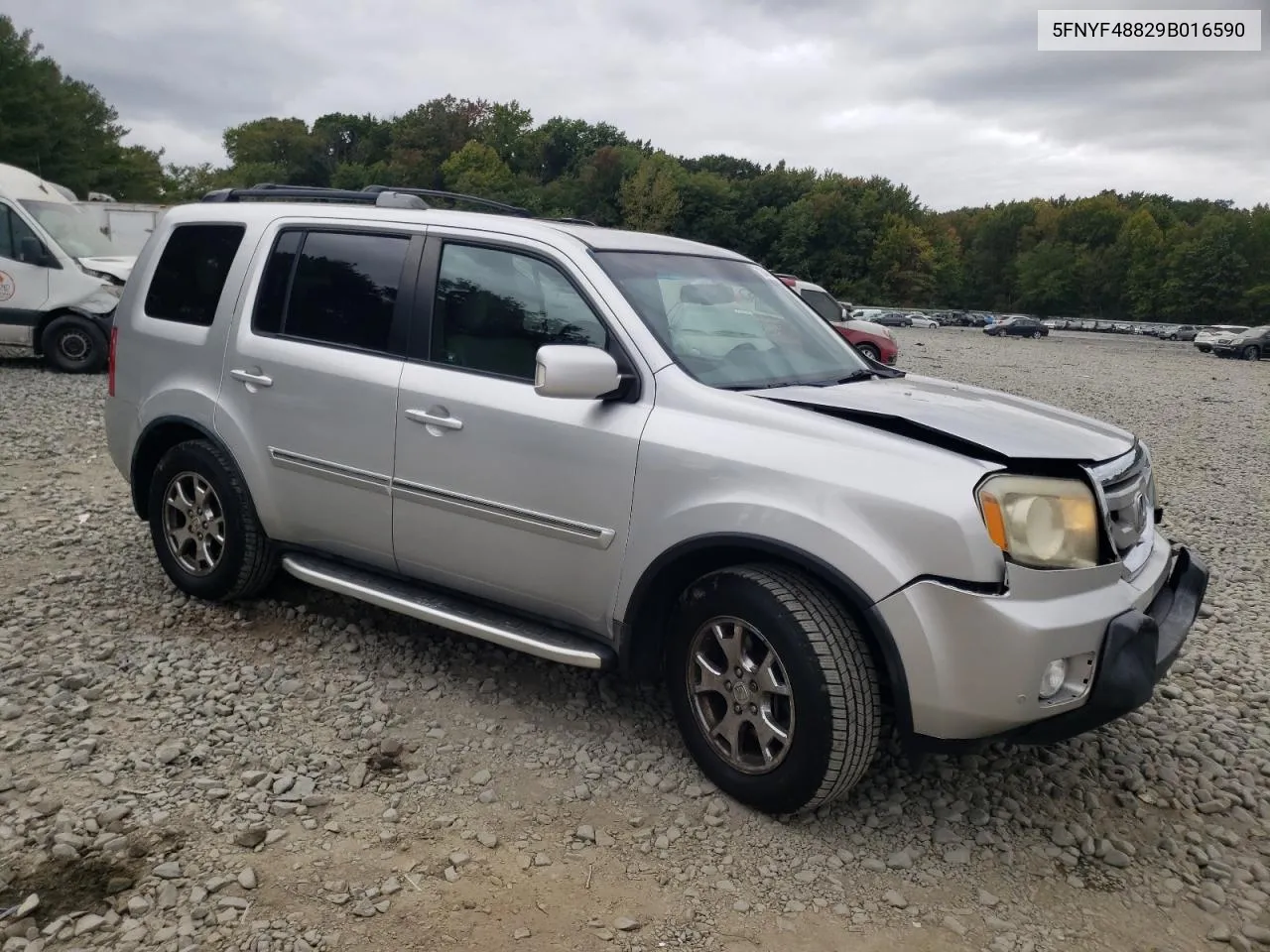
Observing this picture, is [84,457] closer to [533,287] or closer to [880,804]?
[533,287]

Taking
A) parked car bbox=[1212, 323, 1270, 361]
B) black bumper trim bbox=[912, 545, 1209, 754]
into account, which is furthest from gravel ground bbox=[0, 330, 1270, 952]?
parked car bbox=[1212, 323, 1270, 361]

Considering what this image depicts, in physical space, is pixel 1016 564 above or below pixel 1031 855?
above

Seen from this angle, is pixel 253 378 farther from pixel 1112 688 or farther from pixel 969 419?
pixel 1112 688

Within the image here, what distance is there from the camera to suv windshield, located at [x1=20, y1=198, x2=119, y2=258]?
13455mm

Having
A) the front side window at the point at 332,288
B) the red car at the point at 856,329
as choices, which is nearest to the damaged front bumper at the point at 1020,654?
the front side window at the point at 332,288

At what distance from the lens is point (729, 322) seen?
3.97 m

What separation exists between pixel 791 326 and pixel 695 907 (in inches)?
94.4

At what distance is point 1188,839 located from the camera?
10.9ft

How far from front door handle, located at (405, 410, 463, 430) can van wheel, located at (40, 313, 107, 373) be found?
10.9m

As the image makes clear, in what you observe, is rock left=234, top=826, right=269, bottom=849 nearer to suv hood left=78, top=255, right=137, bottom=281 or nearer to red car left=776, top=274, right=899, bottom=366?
suv hood left=78, top=255, right=137, bottom=281

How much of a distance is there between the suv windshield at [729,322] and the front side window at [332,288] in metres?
0.97

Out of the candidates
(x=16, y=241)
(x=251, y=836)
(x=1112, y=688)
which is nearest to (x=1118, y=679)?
(x=1112, y=688)

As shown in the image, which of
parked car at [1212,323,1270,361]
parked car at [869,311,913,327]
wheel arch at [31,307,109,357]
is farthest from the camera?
parked car at [869,311,913,327]

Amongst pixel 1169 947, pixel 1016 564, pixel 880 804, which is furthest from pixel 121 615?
pixel 1169 947
